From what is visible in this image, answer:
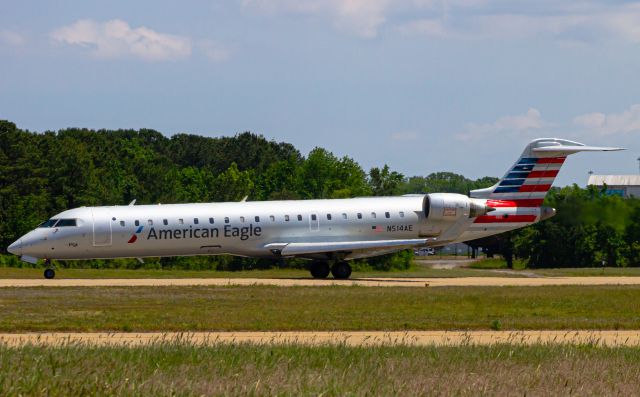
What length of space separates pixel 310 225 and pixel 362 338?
22.9 meters

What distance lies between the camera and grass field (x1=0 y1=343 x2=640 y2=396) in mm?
13328

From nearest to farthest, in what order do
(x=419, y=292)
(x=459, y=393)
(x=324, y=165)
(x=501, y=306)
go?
1. (x=459, y=393)
2. (x=501, y=306)
3. (x=419, y=292)
4. (x=324, y=165)

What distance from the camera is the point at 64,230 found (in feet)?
136

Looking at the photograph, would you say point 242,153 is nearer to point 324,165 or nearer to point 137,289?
point 324,165

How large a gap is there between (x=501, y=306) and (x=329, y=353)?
13337 millimetres

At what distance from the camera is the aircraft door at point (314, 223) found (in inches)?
1734

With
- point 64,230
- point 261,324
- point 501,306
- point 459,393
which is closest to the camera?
point 459,393

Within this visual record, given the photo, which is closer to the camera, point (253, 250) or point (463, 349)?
point (463, 349)

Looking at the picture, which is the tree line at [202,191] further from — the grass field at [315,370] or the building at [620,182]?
the building at [620,182]

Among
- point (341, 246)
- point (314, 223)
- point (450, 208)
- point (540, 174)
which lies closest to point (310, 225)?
point (314, 223)

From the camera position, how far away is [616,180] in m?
194

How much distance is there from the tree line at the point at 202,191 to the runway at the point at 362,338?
2947 cm

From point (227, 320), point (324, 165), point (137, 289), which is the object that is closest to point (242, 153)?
point (324, 165)

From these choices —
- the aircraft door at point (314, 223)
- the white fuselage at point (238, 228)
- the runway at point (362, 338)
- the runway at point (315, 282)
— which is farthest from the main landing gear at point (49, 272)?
the runway at point (362, 338)
